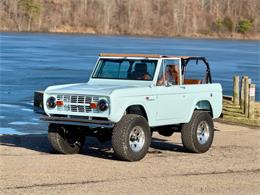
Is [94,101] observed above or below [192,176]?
above

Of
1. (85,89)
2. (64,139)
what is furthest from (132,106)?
(64,139)

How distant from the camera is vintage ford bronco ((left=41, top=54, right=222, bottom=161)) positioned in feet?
39.6

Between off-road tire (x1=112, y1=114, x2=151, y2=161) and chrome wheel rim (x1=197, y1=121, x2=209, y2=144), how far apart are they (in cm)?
188

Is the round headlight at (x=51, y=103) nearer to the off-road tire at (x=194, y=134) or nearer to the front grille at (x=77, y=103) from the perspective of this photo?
the front grille at (x=77, y=103)

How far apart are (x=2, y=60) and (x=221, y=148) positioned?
108ft

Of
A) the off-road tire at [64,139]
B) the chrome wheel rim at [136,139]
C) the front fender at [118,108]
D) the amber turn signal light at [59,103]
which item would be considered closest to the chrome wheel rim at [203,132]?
the chrome wheel rim at [136,139]

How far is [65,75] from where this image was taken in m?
36.8

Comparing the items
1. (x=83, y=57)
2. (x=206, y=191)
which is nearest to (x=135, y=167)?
(x=206, y=191)

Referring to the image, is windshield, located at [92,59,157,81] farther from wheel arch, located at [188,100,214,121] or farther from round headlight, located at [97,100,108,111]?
round headlight, located at [97,100,108,111]

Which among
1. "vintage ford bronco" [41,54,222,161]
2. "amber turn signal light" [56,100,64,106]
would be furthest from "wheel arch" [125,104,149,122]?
"amber turn signal light" [56,100,64,106]

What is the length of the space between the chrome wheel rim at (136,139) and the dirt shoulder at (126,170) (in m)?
0.29

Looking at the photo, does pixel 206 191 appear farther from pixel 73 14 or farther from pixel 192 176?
pixel 73 14

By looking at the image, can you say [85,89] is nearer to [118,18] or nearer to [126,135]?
[126,135]

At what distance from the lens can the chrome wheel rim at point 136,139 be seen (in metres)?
12.3
